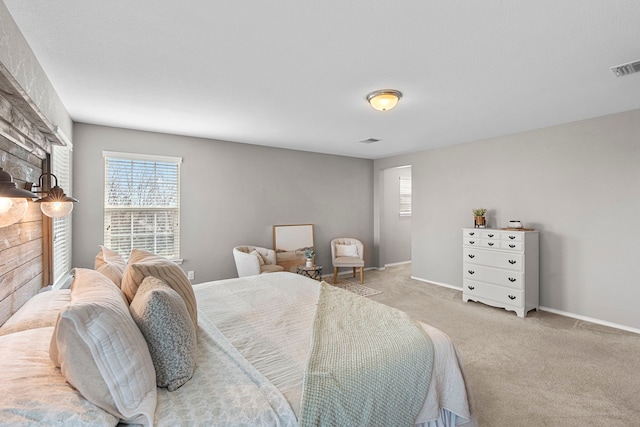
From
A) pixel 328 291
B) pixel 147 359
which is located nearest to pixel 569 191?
pixel 328 291

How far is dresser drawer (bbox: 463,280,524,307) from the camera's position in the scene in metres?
4.00

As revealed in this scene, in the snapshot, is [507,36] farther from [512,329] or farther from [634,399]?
[512,329]

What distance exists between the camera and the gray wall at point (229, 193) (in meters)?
4.07

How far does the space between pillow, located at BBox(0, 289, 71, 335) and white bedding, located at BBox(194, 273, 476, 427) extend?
0.84 metres

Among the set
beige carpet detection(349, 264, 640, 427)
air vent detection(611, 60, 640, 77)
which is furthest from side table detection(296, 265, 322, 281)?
air vent detection(611, 60, 640, 77)

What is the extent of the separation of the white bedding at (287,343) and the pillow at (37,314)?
2.76 feet

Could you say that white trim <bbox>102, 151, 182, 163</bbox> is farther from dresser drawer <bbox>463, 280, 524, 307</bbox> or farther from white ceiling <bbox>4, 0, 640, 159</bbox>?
dresser drawer <bbox>463, 280, 524, 307</bbox>

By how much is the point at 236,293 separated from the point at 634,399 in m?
3.06

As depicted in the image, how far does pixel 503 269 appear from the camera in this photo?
13.6 feet

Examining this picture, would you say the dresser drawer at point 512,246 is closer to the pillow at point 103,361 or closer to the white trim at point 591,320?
the white trim at point 591,320

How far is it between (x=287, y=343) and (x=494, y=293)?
3548 millimetres

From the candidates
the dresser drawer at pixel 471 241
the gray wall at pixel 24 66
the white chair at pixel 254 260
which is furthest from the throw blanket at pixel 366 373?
the dresser drawer at pixel 471 241

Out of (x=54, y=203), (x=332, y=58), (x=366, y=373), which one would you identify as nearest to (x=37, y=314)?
(x=54, y=203)

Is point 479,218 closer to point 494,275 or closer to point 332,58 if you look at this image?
point 494,275
